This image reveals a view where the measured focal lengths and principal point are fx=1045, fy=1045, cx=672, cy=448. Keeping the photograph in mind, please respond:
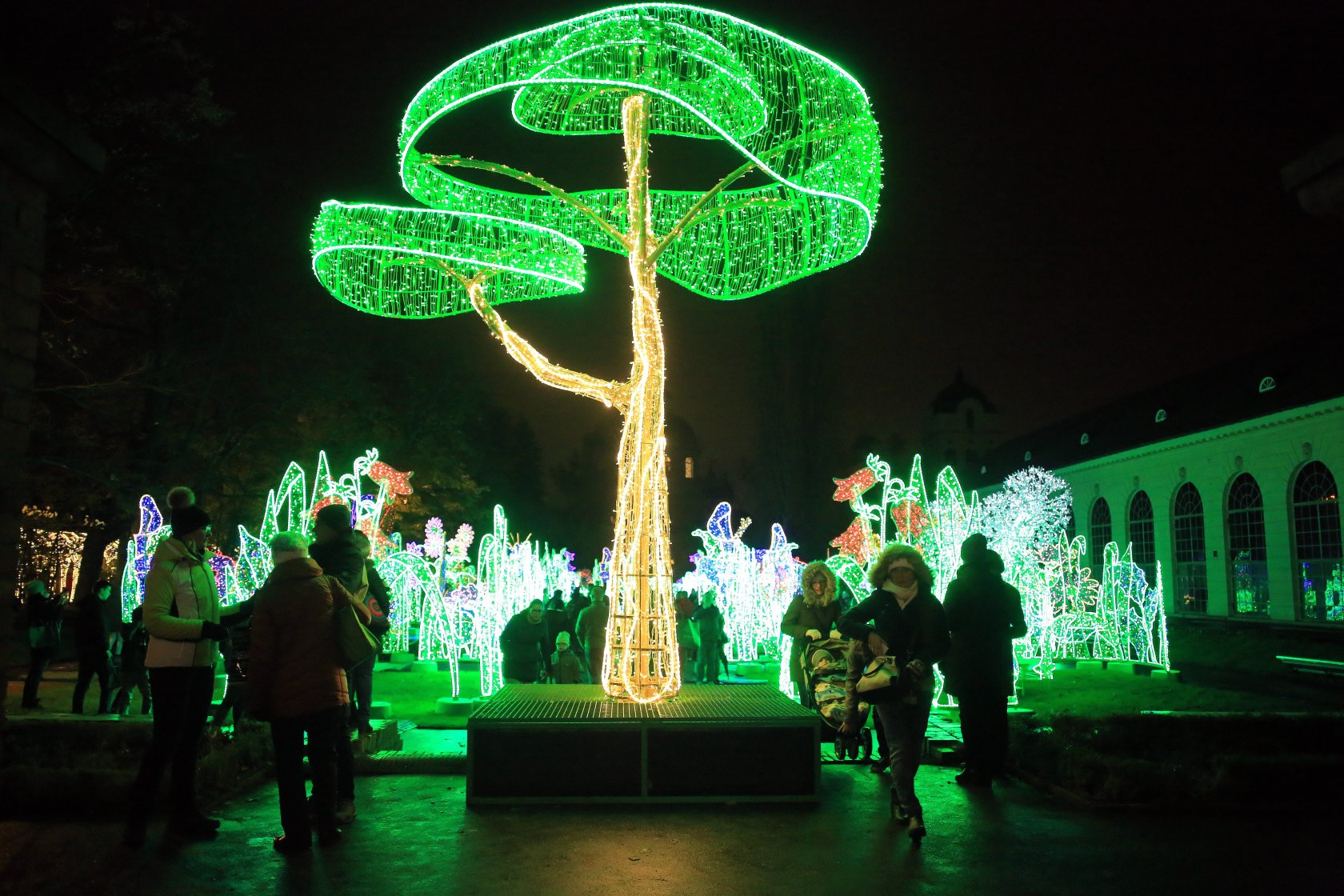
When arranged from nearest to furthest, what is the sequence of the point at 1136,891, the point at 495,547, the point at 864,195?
the point at 1136,891
the point at 864,195
the point at 495,547

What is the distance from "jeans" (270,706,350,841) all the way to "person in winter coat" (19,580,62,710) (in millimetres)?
9546

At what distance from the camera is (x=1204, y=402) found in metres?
38.2

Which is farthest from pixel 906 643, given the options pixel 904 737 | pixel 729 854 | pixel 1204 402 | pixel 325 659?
pixel 1204 402

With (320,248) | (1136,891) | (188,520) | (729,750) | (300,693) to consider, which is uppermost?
(320,248)

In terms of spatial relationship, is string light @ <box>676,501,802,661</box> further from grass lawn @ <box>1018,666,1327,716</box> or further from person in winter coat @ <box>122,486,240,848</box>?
person in winter coat @ <box>122,486,240,848</box>

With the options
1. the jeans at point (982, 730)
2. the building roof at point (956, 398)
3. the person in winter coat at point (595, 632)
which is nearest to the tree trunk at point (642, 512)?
the jeans at point (982, 730)

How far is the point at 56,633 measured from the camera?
15094mm

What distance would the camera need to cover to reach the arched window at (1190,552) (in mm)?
36906

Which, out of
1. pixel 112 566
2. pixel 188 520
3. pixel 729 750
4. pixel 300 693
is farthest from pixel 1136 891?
pixel 112 566

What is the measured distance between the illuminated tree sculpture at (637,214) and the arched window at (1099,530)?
40129mm

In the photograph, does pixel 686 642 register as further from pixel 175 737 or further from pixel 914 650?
pixel 175 737

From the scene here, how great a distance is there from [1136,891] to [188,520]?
5.50m

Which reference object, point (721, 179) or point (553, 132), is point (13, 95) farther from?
point (721, 179)

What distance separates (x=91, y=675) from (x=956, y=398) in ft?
267
